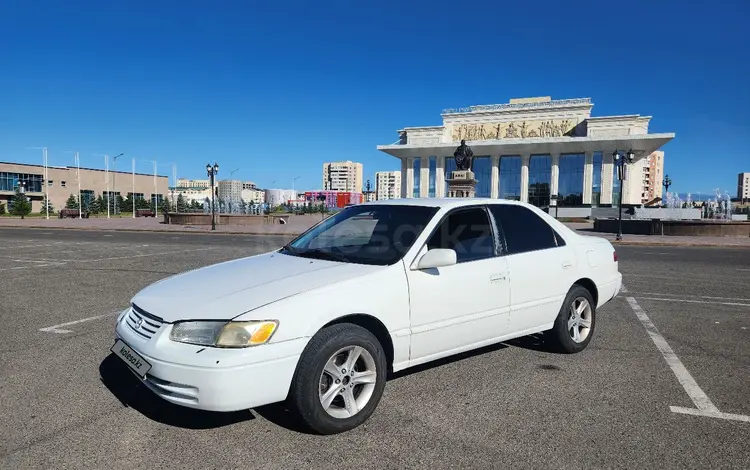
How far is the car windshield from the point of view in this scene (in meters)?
4.02

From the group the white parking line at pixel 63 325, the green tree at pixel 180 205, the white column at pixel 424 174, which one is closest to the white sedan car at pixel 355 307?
the white parking line at pixel 63 325

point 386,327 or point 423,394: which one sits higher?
point 386,327

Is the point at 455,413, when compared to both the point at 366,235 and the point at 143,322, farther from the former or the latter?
the point at 143,322

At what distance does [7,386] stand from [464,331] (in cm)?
383

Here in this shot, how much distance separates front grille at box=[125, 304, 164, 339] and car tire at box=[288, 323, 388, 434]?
99 centimetres

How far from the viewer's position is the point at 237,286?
136 inches

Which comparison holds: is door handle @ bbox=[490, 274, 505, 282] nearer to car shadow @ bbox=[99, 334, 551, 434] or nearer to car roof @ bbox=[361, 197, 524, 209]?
car roof @ bbox=[361, 197, 524, 209]

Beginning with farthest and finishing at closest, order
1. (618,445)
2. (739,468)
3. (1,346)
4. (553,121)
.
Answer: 1. (553,121)
2. (1,346)
3. (618,445)
4. (739,468)

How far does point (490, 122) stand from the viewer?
8269cm

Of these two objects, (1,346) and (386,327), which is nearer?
(386,327)

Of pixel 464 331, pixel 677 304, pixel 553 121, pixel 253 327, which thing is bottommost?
pixel 677 304

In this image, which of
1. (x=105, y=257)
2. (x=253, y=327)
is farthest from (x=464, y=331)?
(x=105, y=257)

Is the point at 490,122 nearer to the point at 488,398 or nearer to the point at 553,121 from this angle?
the point at 553,121

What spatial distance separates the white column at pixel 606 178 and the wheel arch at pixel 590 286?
2981 inches
